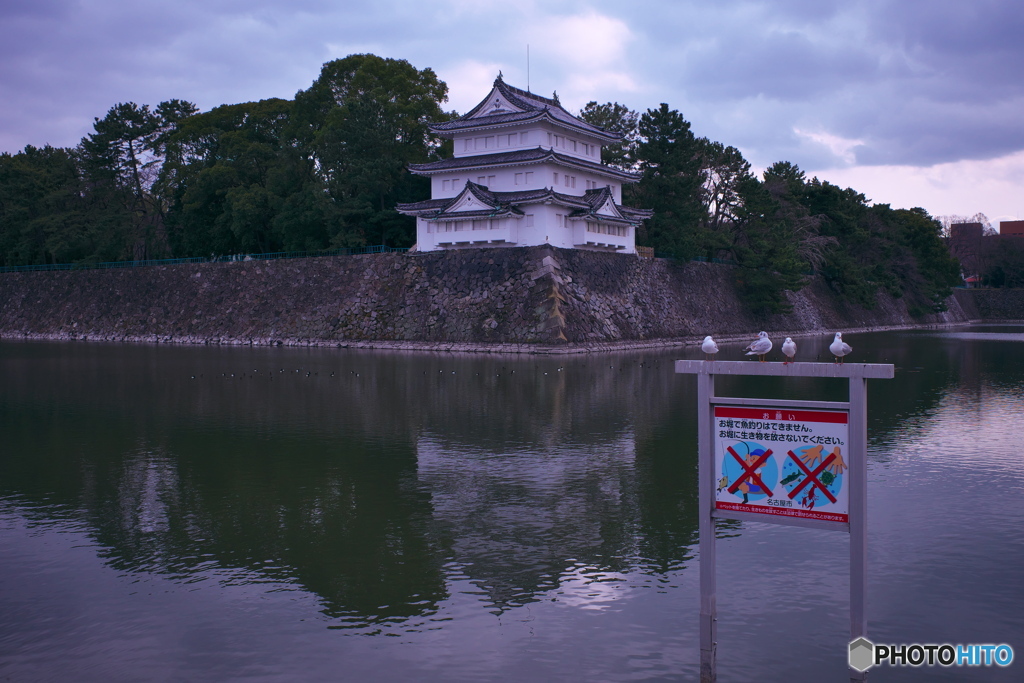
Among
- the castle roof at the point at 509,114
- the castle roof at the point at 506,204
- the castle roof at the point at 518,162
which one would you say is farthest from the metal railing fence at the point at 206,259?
the castle roof at the point at 509,114

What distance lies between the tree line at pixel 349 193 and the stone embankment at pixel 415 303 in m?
2.49

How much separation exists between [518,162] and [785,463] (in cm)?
3670

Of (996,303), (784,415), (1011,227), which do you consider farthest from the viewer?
(1011,227)

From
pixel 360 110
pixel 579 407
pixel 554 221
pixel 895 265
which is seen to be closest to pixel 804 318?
pixel 895 265

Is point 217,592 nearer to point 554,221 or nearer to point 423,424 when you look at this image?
point 423,424

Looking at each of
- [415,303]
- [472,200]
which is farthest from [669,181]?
[415,303]

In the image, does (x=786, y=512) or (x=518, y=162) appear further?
(x=518, y=162)

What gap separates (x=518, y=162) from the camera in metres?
41.4

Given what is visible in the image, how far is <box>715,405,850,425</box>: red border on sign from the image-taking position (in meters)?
5.95

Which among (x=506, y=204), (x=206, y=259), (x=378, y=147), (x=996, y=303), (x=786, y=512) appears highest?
(x=378, y=147)

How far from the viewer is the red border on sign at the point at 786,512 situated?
602cm

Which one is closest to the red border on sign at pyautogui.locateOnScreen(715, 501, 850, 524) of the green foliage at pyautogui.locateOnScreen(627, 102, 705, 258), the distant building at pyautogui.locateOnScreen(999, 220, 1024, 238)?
the green foliage at pyautogui.locateOnScreen(627, 102, 705, 258)

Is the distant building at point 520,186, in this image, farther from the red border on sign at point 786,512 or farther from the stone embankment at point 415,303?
the red border on sign at point 786,512

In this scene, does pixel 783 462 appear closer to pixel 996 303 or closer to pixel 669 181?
pixel 669 181
